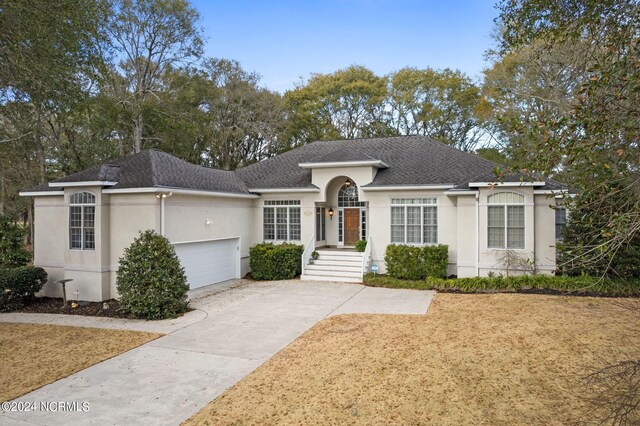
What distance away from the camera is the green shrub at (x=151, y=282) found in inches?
435

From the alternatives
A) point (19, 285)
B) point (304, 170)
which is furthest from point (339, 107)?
point (19, 285)

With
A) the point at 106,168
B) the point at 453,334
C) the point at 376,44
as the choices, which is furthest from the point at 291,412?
the point at 376,44

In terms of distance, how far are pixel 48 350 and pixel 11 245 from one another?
745 cm

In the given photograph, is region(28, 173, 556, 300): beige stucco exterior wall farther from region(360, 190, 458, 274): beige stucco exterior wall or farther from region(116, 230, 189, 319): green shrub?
region(116, 230, 189, 319): green shrub

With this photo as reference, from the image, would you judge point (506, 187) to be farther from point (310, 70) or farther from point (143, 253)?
point (310, 70)

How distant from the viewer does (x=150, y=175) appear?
13219mm

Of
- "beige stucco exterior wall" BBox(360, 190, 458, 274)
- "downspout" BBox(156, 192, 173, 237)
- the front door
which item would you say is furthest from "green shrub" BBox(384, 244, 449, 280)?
"downspout" BBox(156, 192, 173, 237)

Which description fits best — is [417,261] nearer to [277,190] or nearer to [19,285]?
[277,190]

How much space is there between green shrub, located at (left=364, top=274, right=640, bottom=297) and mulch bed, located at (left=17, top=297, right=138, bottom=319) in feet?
29.5

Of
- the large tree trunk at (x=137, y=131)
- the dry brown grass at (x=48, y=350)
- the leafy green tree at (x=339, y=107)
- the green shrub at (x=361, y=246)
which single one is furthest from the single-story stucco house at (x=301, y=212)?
the leafy green tree at (x=339, y=107)

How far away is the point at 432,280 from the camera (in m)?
14.3

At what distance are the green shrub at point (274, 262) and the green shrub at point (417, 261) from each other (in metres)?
4.05

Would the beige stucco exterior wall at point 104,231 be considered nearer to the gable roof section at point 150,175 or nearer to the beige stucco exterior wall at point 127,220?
the beige stucco exterior wall at point 127,220

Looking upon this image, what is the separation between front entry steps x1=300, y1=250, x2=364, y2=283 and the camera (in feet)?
53.7
